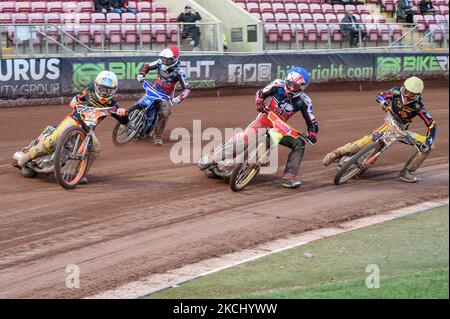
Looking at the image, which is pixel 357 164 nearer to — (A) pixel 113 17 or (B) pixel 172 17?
(A) pixel 113 17

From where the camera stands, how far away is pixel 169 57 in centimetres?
1577

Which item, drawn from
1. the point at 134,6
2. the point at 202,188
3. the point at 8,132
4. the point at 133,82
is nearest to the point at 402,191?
the point at 202,188

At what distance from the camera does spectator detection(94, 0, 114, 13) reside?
21.5 metres

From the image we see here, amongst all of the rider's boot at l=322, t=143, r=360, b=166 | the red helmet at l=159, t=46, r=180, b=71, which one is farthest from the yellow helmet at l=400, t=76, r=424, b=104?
the red helmet at l=159, t=46, r=180, b=71

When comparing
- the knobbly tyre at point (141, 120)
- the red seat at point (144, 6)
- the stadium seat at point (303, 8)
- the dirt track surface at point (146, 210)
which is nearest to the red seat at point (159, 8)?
the red seat at point (144, 6)

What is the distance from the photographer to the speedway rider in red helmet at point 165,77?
1575 centimetres

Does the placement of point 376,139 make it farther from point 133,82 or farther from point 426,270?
point 133,82

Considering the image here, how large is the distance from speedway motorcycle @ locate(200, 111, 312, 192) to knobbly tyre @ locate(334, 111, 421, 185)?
965 mm

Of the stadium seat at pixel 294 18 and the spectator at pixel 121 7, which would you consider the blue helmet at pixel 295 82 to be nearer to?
the spectator at pixel 121 7

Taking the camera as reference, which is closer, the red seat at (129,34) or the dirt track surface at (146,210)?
the dirt track surface at (146,210)

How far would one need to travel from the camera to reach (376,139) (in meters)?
13.0

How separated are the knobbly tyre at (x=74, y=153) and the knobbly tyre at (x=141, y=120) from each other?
130 inches

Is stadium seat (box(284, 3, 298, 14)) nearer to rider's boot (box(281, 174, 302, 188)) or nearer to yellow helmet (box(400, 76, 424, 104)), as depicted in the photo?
yellow helmet (box(400, 76, 424, 104))

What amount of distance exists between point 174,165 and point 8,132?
13.6 ft
